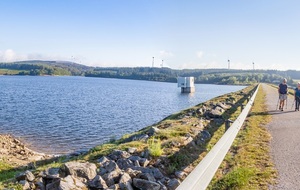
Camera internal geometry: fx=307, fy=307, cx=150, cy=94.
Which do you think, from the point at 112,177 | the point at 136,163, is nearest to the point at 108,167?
the point at 136,163

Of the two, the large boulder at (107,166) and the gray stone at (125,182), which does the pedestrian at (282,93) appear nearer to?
the large boulder at (107,166)

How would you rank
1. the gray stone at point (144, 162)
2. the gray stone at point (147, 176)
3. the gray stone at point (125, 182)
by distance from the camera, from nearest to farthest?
the gray stone at point (125, 182) < the gray stone at point (147, 176) < the gray stone at point (144, 162)

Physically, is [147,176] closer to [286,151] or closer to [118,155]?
[118,155]

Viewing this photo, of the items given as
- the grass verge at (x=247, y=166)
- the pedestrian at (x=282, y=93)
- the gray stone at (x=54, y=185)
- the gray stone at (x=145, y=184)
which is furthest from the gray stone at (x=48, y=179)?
the pedestrian at (x=282, y=93)

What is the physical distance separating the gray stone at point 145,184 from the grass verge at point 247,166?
49.8 inches

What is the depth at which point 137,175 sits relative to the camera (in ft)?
22.3

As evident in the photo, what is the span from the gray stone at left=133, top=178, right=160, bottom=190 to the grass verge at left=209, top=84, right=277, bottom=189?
49.8 inches

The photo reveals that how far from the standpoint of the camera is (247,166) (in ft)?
25.5

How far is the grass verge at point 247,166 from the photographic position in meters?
6.48

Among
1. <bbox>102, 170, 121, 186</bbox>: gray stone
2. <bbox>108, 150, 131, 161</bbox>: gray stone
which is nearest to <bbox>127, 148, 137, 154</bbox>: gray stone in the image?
<bbox>108, 150, 131, 161</bbox>: gray stone

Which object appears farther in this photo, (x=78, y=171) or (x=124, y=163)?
(x=124, y=163)

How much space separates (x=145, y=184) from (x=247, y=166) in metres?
3.10

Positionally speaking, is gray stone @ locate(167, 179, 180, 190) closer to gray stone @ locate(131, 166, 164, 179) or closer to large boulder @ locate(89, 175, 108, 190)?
gray stone @ locate(131, 166, 164, 179)

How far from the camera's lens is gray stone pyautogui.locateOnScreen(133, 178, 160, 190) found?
235 inches
